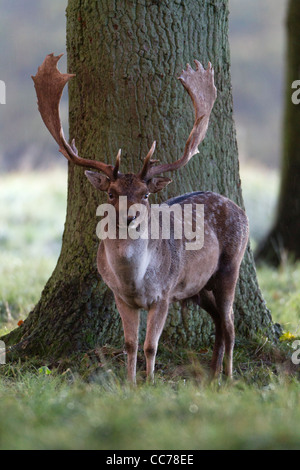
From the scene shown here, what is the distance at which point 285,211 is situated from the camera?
35.8 ft

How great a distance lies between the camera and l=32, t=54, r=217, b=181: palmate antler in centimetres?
514

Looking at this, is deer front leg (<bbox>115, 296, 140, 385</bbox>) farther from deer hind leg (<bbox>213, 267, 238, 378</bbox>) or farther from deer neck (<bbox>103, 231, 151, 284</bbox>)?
deer hind leg (<bbox>213, 267, 238, 378</bbox>)

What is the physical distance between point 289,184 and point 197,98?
19.3ft

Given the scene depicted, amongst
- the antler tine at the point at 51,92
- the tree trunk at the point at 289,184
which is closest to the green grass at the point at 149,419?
the antler tine at the point at 51,92

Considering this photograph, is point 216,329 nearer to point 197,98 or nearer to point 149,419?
point 197,98

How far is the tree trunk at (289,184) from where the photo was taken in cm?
1080

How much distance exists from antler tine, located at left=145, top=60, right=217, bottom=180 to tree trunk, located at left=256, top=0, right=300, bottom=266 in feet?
18.7

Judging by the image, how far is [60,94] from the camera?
522 cm

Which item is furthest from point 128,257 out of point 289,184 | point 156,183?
point 289,184

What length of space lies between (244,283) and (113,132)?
171cm

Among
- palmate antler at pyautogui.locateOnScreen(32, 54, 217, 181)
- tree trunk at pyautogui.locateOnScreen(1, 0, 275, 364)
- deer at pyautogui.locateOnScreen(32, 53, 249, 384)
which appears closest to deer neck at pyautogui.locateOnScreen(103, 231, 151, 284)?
deer at pyautogui.locateOnScreen(32, 53, 249, 384)

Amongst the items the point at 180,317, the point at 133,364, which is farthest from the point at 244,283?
the point at 133,364

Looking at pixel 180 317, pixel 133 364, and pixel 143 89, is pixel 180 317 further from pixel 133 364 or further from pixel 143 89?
pixel 143 89

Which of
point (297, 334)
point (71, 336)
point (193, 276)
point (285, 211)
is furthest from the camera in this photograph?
point (285, 211)
